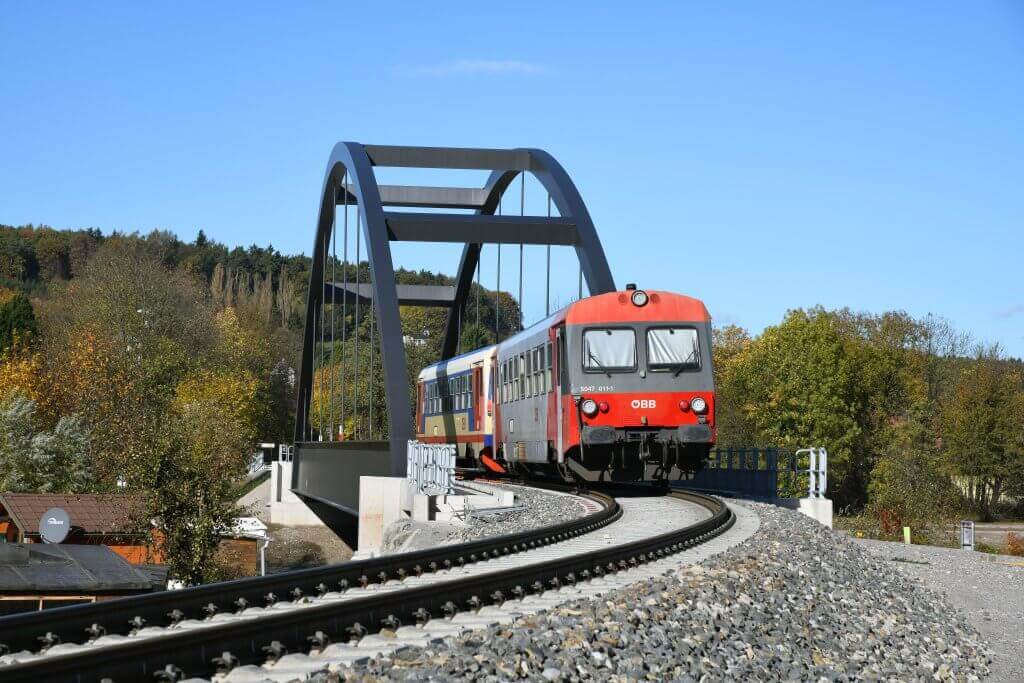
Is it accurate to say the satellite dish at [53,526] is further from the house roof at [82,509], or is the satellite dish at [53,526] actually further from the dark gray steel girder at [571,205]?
the house roof at [82,509]

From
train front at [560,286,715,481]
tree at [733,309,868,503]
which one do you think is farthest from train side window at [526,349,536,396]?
tree at [733,309,868,503]

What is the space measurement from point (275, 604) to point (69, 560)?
9691mm

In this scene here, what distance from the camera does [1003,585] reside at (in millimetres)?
20797

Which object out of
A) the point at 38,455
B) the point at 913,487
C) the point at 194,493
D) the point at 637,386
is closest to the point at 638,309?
the point at 637,386

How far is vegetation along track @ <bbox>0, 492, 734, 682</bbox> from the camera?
244 inches

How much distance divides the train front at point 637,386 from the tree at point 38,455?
3442 centimetres

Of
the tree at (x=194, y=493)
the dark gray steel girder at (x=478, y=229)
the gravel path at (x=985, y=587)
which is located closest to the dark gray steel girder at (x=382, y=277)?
the dark gray steel girder at (x=478, y=229)

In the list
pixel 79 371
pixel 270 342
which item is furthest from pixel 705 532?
pixel 270 342

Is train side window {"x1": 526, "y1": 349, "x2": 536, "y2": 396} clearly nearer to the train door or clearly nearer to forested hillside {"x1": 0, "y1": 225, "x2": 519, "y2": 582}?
the train door

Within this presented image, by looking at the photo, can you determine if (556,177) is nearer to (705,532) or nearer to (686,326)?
(686,326)

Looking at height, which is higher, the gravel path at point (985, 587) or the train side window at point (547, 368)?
the train side window at point (547, 368)

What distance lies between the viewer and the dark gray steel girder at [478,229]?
29547 millimetres

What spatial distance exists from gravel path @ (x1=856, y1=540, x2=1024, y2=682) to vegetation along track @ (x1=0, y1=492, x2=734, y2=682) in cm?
379

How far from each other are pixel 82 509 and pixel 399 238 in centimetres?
2025
